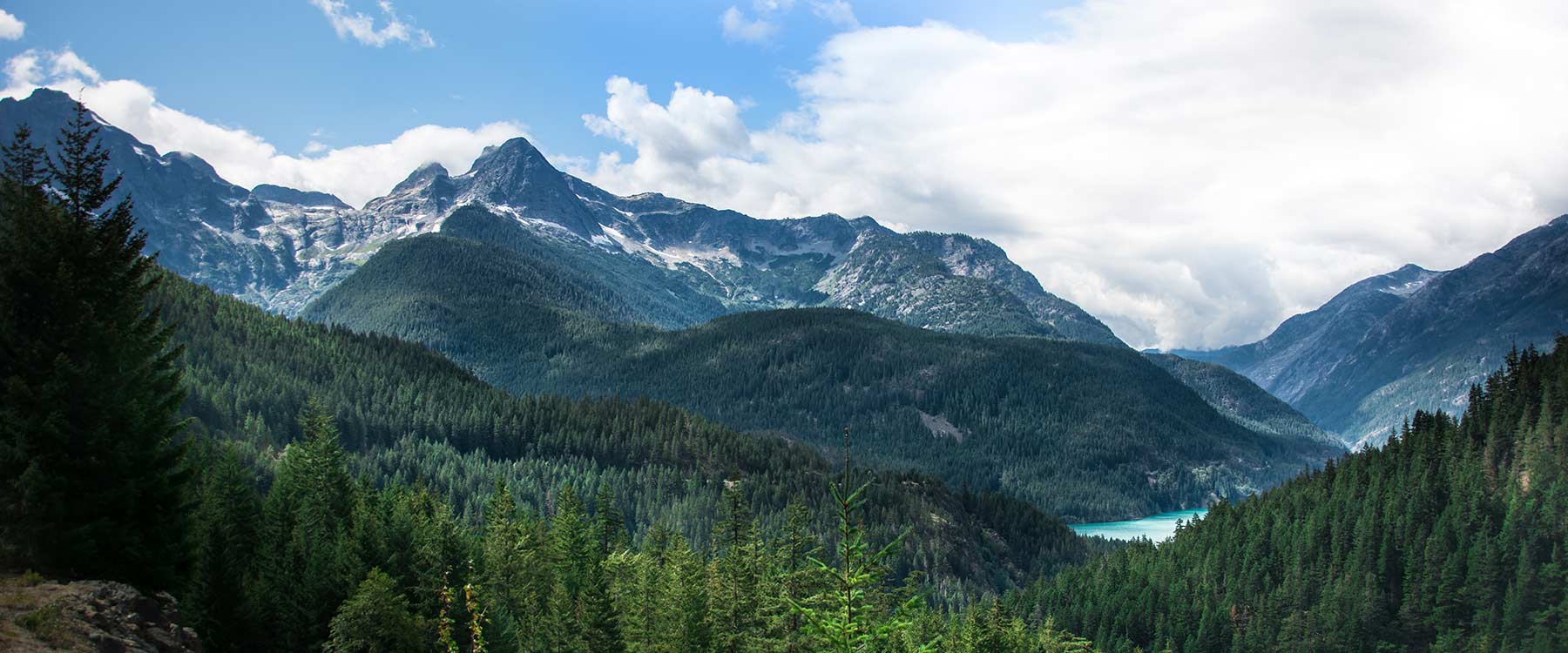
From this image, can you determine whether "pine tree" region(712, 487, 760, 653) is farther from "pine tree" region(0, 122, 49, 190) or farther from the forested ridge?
"pine tree" region(0, 122, 49, 190)

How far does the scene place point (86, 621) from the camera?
2505 cm

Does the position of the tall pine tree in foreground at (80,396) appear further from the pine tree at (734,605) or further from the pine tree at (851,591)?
the pine tree at (734,605)

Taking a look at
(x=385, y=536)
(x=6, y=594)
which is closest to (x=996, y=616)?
(x=385, y=536)

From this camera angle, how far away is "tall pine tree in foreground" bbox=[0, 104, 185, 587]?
2891 centimetres

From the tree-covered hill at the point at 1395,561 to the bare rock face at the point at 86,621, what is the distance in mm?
137854

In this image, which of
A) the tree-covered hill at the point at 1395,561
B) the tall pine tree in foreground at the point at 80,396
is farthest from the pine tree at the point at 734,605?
the tree-covered hill at the point at 1395,561

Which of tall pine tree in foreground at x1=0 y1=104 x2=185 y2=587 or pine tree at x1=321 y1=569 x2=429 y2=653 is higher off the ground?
tall pine tree in foreground at x1=0 y1=104 x2=185 y2=587

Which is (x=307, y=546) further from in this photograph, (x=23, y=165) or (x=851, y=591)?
(x=851, y=591)

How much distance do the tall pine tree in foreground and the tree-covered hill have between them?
13748 centimetres

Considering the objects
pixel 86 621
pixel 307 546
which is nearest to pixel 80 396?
pixel 86 621

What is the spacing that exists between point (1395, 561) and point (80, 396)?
549ft

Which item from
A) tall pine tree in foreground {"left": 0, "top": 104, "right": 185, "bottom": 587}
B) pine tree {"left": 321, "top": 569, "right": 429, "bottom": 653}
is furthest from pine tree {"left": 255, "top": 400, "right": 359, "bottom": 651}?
tall pine tree in foreground {"left": 0, "top": 104, "right": 185, "bottom": 587}

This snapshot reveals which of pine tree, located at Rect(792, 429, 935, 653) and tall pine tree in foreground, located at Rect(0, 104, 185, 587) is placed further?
tall pine tree in foreground, located at Rect(0, 104, 185, 587)

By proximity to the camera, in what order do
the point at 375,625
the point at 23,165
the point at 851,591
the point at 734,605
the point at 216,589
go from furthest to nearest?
the point at 734,605 → the point at 216,589 → the point at 375,625 → the point at 23,165 → the point at 851,591
